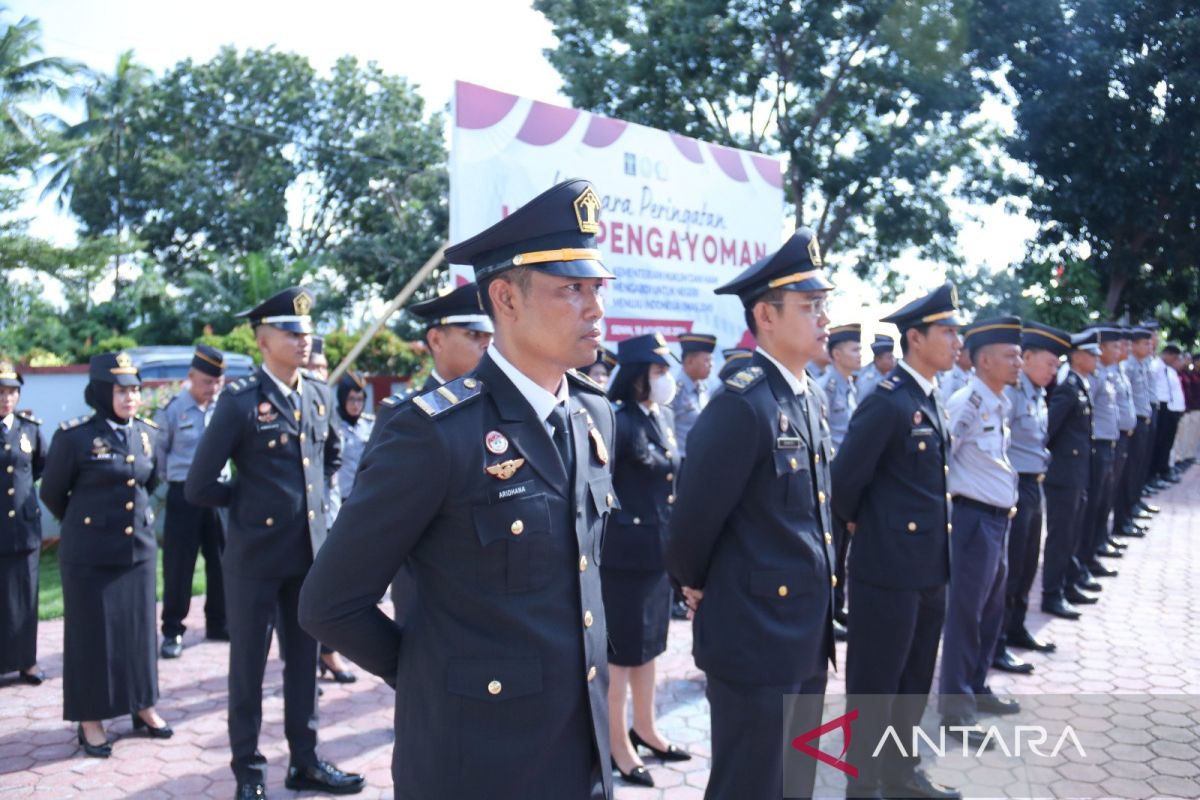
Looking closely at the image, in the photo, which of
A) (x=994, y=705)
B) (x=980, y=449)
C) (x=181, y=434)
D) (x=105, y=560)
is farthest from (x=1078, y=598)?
(x=181, y=434)

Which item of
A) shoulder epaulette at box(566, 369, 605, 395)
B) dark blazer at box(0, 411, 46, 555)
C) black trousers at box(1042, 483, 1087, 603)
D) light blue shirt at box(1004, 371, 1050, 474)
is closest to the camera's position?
shoulder epaulette at box(566, 369, 605, 395)

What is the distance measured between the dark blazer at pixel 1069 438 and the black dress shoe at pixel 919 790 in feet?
13.1

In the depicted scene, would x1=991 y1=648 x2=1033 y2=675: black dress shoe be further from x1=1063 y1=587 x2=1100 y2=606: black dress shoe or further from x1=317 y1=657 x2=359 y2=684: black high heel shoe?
x1=317 y1=657 x2=359 y2=684: black high heel shoe

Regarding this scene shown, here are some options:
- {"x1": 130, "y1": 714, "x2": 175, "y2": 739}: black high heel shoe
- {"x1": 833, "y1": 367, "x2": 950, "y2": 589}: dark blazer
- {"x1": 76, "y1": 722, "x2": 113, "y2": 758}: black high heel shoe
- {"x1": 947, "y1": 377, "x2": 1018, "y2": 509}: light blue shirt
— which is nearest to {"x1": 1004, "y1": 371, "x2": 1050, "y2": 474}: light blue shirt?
{"x1": 947, "y1": 377, "x2": 1018, "y2": 509}: light blue shirt

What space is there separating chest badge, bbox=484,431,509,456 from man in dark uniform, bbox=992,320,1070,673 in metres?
4.94

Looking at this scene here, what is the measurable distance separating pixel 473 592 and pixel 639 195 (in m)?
6.62

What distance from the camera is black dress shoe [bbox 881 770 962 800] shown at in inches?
154

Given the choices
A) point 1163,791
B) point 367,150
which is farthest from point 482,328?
point 367,150

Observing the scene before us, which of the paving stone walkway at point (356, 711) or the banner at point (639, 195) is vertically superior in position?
the banner at point (639, 195)

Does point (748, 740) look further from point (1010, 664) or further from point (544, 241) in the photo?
point (1010, 664)

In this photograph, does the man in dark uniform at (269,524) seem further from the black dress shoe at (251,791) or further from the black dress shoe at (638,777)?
the black dress shoe at (638,777)

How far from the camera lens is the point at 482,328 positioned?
163 inches

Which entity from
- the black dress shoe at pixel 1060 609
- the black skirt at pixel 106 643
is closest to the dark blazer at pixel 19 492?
the black skirt at pixel 106 643

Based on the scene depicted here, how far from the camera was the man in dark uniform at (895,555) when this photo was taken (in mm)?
3877
